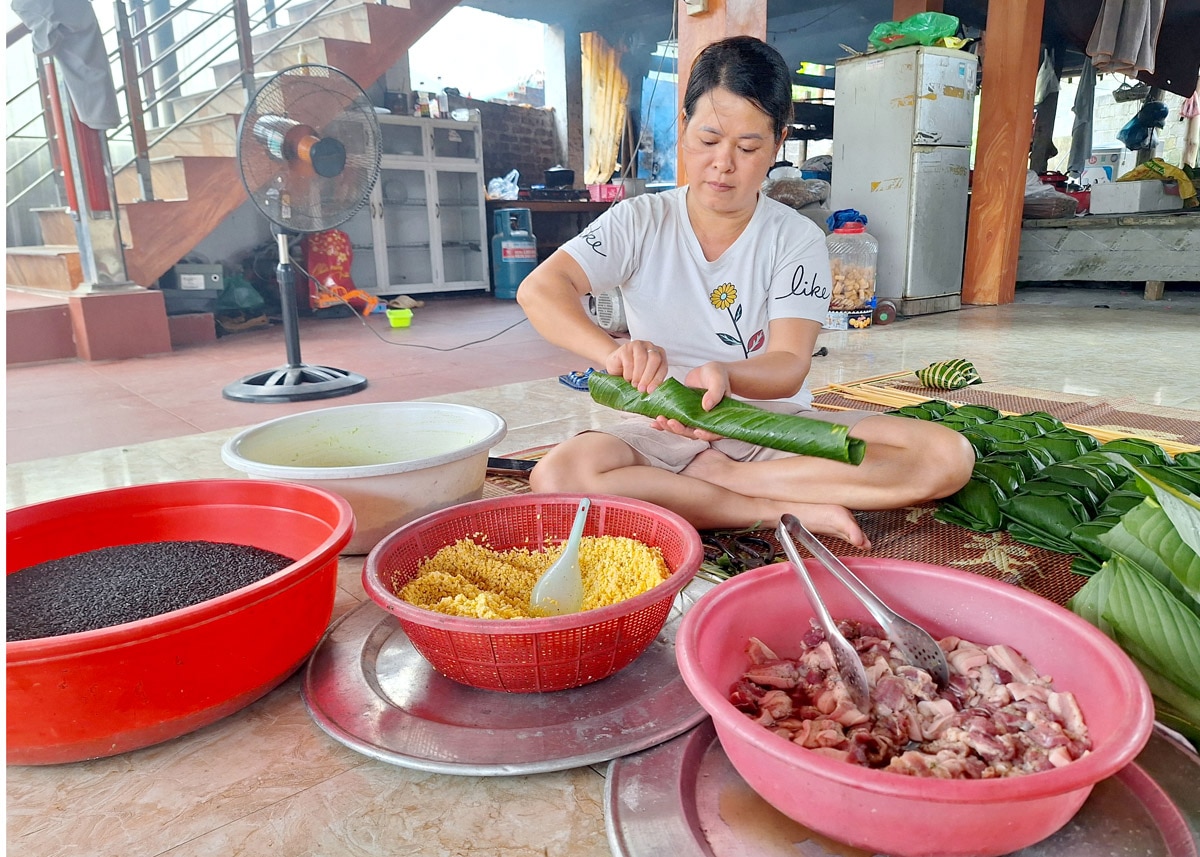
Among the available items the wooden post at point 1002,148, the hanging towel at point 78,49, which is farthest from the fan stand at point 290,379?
the wooden post at point 1002,148

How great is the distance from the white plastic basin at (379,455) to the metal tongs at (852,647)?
783 millimetres

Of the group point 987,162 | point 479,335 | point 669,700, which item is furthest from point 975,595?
point 987,162

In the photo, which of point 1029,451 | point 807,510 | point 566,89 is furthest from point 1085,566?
point 566,89

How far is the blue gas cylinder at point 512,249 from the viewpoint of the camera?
695 cm

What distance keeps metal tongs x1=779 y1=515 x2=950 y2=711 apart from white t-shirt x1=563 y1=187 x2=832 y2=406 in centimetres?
78

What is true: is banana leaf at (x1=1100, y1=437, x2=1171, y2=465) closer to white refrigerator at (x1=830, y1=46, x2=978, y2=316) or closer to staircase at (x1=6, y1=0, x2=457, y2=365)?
white refrigerator at (x1=830, y1=46, x2=978, y2=316)

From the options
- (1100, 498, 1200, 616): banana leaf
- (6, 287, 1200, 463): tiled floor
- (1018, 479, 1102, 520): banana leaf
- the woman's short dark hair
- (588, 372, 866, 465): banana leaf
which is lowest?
(6, 287, 1200, 463): tiled floor

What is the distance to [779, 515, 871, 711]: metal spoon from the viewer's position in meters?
0.87

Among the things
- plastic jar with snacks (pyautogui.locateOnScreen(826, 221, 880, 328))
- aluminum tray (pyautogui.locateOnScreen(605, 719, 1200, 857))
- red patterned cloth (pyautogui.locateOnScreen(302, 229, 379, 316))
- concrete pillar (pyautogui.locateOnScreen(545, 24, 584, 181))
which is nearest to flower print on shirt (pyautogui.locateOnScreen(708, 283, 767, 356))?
aluminum tray (pyautogui.locateOnScreen(605, 719, 1200, 857))

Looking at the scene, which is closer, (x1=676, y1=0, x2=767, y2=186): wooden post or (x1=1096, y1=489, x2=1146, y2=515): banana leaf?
(x1=1096, y1=489, x2=1146, y2=515): banana leaf

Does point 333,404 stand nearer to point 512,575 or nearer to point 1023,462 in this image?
point 512,575

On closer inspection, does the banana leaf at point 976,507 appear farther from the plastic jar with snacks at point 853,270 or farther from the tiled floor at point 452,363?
the plastic jar with snacks at point 853,270

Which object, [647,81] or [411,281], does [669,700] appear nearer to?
[411,281]

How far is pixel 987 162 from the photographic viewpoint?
5.64 metres
